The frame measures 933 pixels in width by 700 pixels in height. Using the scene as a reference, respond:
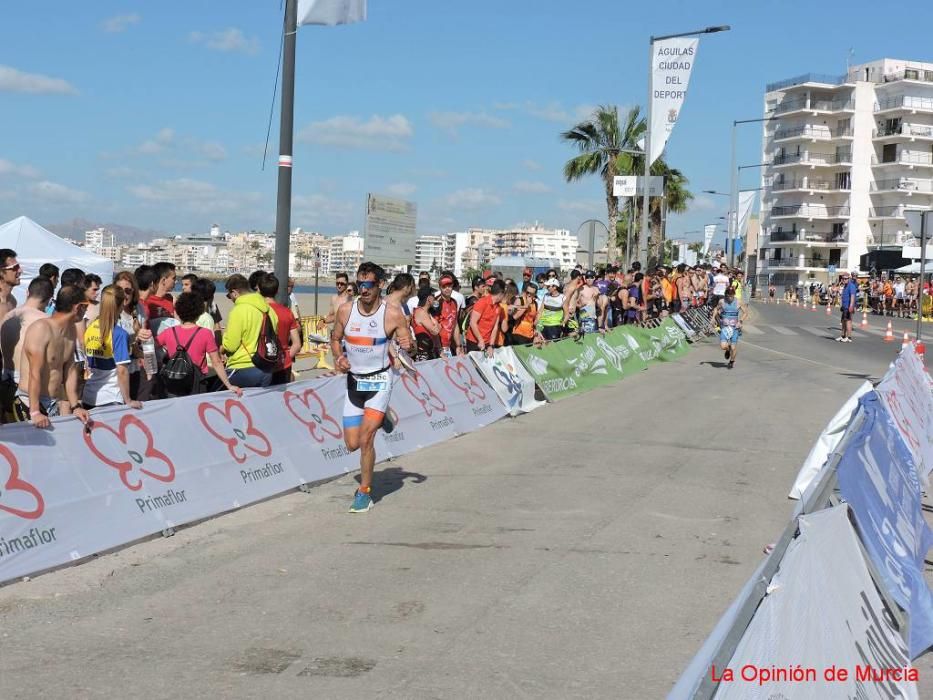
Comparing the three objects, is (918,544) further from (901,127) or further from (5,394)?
(901,127)

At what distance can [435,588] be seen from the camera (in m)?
6.20

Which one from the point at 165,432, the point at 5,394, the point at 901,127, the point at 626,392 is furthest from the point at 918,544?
the point at 901,127

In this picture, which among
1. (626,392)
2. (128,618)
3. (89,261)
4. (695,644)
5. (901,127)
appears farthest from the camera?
(901,127)

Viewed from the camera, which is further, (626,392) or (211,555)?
(626,392)

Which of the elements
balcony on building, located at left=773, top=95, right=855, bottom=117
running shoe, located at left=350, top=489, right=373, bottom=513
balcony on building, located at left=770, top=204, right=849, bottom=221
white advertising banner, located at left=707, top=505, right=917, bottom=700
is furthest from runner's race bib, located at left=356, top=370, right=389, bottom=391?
balcony on building, located at left=773, top=95, right=855, bottom=117

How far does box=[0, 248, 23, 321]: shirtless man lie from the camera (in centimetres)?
862

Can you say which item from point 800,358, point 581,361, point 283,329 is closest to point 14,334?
point 283,329

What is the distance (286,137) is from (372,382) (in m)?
4.39

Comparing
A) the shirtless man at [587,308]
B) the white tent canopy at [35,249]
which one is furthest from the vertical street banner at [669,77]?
the white tent canopy at [35,249]

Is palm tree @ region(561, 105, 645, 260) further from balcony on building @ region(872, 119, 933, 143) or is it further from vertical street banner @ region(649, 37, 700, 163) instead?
balcony on building @ region(872, 119, 933, 143)

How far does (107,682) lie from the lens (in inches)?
184

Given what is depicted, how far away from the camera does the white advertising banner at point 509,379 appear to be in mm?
13789

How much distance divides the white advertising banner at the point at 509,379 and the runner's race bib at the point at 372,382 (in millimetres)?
5182

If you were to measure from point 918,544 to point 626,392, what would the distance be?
10262 mm
